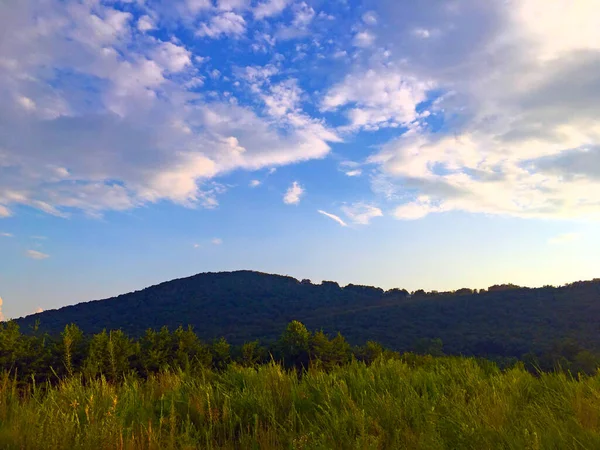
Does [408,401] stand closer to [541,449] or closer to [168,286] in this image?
[541,449]

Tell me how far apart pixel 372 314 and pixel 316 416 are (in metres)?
128

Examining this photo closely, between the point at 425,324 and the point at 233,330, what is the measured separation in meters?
53.2

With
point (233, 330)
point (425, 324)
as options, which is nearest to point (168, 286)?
point (233, 330)

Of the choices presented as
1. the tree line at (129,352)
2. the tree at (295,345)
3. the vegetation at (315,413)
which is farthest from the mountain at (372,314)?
the vegetation at (315,413)

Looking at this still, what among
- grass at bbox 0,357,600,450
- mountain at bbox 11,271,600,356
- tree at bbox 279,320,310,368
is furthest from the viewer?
mountain at bbox 11,271,600,356

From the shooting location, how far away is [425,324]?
367 ft

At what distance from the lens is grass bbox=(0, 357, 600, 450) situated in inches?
151

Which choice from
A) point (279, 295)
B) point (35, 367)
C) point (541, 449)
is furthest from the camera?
point (279, 295)

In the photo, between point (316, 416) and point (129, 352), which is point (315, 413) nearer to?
point (316, 416)

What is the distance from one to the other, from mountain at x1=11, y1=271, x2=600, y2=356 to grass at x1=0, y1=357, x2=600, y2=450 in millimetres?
72976

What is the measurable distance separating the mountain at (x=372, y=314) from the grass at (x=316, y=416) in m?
73.0

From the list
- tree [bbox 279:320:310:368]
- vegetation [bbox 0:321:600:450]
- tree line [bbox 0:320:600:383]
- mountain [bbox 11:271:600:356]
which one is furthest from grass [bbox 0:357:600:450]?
mountain [bbox 11:271:600:356]

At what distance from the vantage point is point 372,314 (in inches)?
5074

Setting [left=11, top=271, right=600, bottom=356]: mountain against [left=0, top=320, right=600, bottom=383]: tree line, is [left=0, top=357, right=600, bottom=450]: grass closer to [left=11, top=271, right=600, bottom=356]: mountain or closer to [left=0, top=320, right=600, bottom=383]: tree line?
[left=0, top=320, right=600, bottom=383]: tree line
